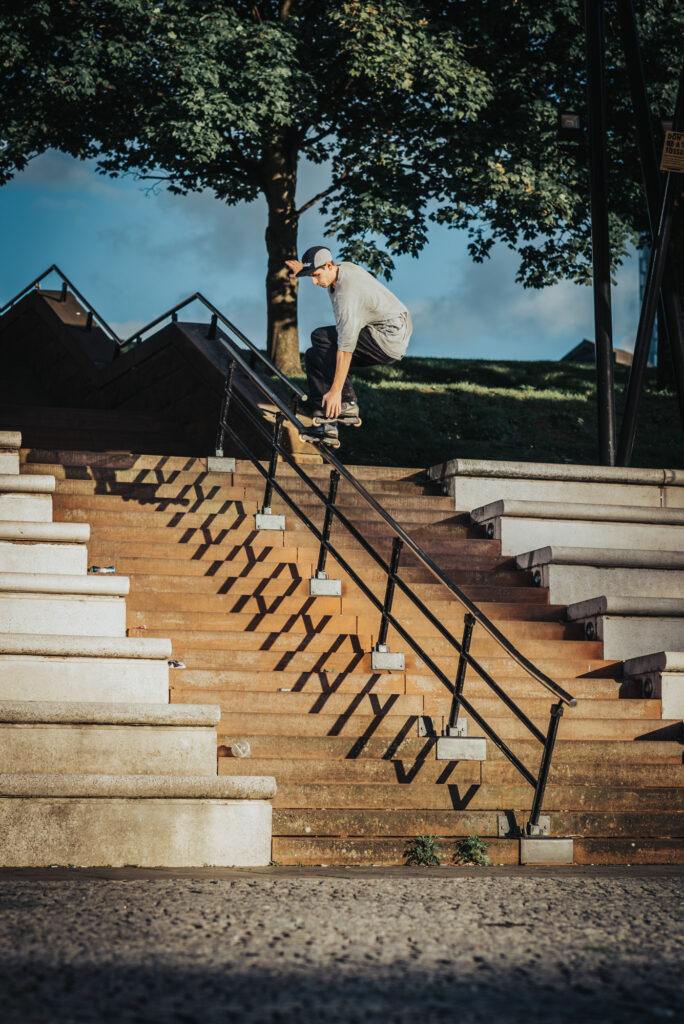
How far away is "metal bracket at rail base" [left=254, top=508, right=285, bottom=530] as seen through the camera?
8.82 metres

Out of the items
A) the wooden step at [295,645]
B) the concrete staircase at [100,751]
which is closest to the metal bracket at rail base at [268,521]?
the wooden step at [295,645]

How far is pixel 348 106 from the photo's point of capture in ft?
64.3

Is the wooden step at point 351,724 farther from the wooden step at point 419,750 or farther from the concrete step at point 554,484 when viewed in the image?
the concrete step at point 554,484

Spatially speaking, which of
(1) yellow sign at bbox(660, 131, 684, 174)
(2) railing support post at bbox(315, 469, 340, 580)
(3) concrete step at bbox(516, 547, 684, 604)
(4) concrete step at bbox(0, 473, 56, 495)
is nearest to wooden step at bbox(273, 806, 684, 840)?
(2) railing support post at bbox(315, 469, 340, 580)

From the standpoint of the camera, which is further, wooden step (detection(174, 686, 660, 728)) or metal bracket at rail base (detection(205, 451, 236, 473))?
metal bracket at rail base (detection(205, 451, 236, 473))

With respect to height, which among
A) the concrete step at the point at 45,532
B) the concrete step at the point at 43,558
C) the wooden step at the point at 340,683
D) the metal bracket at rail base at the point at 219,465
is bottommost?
the wooden step at the point at 340,683

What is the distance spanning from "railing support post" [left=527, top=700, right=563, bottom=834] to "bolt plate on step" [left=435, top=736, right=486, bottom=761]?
0.42m

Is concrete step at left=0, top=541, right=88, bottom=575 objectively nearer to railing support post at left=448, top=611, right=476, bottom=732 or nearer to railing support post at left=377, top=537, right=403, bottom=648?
railing support post at left=377, top=537, right=403, bottom=648

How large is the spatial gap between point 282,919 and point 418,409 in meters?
12.4

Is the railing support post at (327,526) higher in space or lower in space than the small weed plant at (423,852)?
higher

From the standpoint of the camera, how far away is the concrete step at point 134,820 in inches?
198

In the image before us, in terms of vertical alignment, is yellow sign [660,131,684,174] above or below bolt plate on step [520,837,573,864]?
above

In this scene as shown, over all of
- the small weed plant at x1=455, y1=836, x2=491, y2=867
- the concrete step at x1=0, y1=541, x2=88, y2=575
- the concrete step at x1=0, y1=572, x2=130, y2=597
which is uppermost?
the concrete step at x1=0, y1=541, x2=88, y2=575

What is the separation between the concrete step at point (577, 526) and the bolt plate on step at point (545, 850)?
3.95 m
